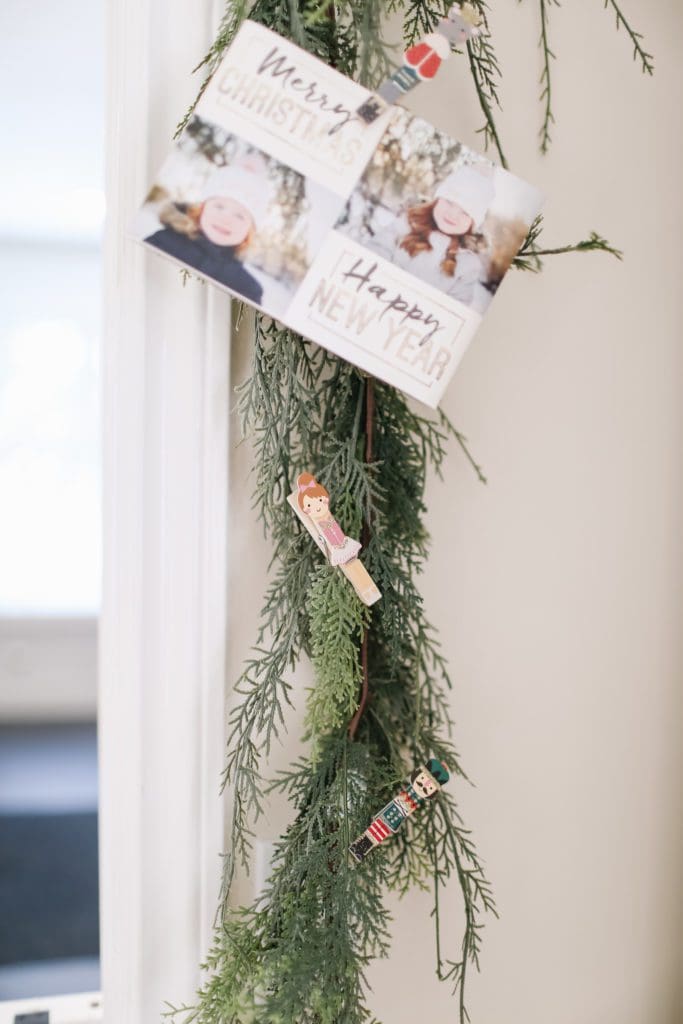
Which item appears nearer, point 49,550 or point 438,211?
point 438,211

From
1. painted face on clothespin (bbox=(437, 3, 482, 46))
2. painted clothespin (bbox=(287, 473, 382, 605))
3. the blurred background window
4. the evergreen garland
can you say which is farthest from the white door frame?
the blurred background window

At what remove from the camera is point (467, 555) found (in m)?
0.89

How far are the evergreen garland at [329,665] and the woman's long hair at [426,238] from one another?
0.08 m

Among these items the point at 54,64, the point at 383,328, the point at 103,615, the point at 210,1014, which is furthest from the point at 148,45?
the point at 210,1014

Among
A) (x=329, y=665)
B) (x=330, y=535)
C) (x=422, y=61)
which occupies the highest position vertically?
(x=422, y=61)

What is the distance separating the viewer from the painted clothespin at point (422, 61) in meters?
0.62

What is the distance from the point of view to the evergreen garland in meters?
0.68

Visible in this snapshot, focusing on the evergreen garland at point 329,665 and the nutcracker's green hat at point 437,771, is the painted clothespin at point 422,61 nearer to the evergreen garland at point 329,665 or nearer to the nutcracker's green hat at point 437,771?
the evergreen garland at point 329,665

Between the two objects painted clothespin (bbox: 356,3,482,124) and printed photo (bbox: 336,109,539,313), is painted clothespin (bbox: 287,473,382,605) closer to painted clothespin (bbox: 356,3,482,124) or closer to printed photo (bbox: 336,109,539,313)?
printed photo (bbox: 336,109,539,313)

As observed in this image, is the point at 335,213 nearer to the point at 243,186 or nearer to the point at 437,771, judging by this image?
the point at 243,186

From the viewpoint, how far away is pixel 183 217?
0.63 metres

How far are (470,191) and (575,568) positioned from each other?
457mm

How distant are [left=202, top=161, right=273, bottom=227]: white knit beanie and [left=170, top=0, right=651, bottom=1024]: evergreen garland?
0.11 meters

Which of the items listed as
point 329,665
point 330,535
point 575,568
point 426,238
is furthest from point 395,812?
point 426,238
